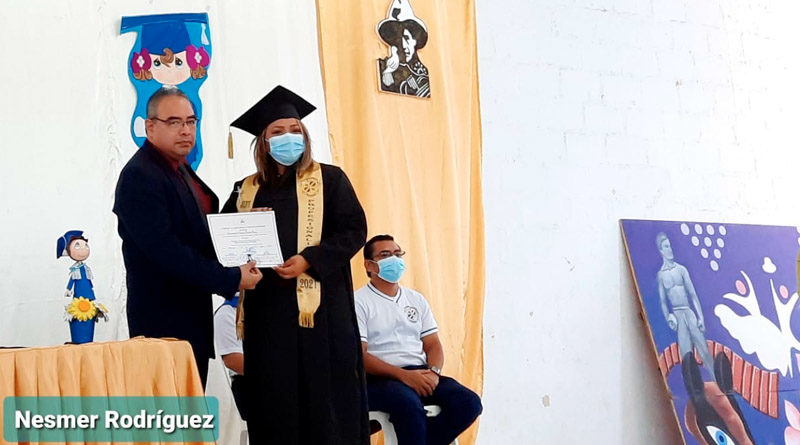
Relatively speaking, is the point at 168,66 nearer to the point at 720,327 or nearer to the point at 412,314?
the point at 412,314

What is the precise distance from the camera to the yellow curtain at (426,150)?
4.14 m

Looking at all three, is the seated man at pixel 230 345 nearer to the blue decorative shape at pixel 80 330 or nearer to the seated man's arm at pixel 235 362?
the seated man's arm at pixel 235 362

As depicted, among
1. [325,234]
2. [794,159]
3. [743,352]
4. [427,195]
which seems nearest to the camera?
[325,234]

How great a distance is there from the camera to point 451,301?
4.37 m

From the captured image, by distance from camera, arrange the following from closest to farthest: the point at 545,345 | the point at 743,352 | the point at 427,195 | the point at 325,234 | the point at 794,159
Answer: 1. the point at 325,234
2. the point at 427,195
3. the point at 545,345
4. the point at 743,352
5. the point at 794,159

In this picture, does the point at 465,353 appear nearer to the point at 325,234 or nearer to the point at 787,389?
the point at 325,234

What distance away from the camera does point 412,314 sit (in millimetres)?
3895

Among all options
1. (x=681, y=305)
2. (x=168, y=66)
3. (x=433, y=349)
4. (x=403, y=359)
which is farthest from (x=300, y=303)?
(x=681, y=305)

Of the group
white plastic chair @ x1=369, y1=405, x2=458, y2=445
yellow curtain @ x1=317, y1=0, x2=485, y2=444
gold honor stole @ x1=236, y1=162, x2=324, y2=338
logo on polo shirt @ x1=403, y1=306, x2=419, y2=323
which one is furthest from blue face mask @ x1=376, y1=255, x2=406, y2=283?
gold honor stole @ x1=236, y1=162, x2=324, y2=338

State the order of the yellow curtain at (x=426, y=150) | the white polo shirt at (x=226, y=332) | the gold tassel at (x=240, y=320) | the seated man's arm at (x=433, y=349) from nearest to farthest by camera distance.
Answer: the gold tassel at (x=240, y=320), the white polo shirt at (x=226, y=332), the seated man's arm at (x=433, y=349), the yellow curtain at (x=426, y=150)

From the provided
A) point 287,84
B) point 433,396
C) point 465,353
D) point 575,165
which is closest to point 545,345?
point 465,353

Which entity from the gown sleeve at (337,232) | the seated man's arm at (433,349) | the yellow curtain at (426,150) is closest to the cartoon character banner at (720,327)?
the yellow curtain at (426,150)

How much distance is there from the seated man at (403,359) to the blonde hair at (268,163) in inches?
30.7

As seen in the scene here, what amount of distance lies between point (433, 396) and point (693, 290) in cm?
206
